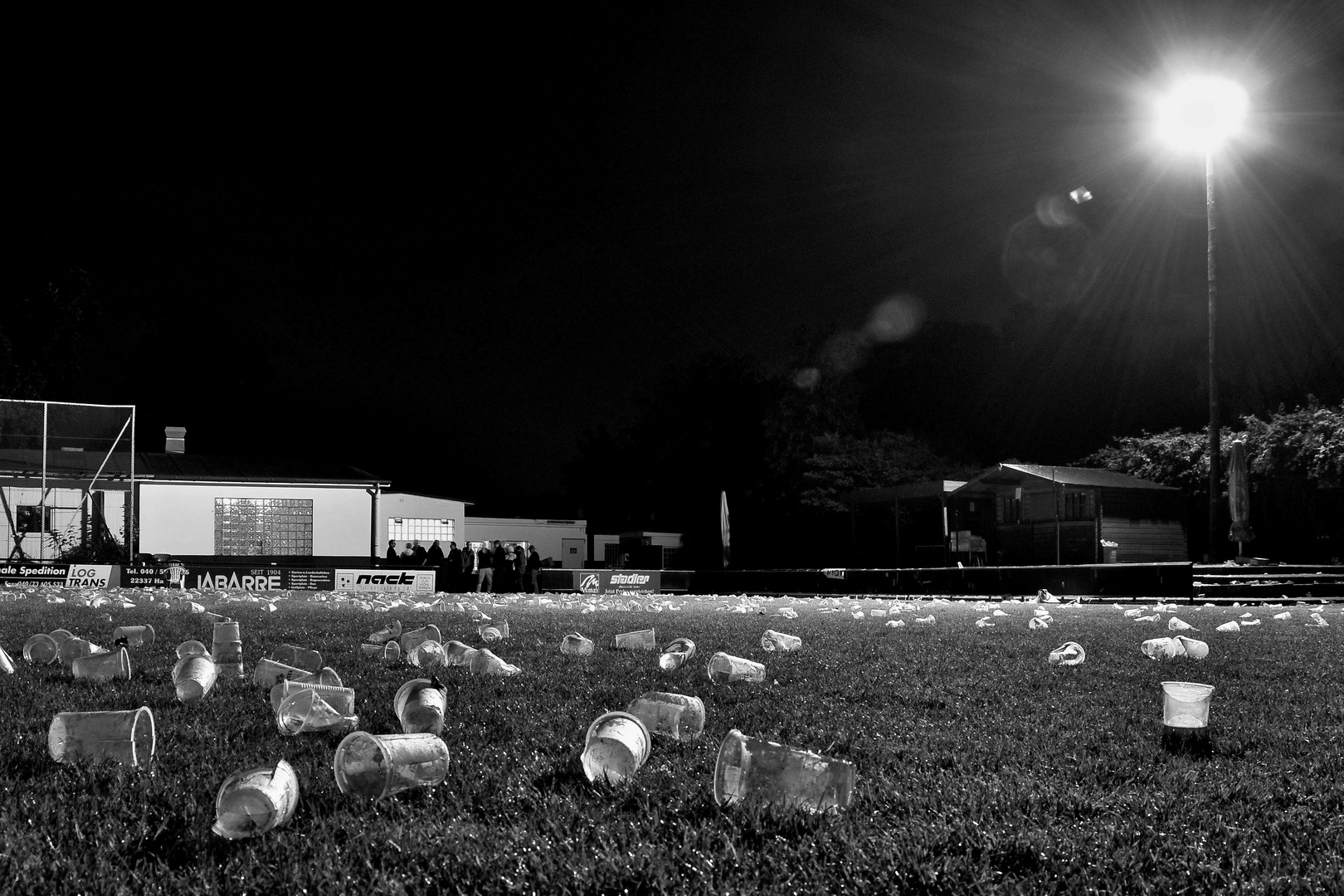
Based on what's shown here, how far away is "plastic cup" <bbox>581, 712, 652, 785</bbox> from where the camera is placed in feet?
9.56

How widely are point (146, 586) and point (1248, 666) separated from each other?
71.1 ft

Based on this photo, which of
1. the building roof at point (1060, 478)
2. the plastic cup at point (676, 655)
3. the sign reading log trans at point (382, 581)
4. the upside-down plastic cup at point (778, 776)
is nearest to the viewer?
the upside-down plastic cup at point (778, 776)

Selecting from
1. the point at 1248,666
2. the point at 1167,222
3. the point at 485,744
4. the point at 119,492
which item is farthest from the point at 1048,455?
the point at 485,744

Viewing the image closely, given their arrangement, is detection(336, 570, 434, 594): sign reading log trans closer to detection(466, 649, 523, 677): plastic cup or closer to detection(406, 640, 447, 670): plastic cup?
detection(406, 640, 447, 670): plastic cup

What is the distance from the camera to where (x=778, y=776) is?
264cm

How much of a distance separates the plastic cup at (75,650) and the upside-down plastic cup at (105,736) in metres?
2.07

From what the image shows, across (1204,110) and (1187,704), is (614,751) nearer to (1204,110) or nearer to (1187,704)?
(1187,704)

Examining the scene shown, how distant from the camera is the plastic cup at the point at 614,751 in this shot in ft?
9.56

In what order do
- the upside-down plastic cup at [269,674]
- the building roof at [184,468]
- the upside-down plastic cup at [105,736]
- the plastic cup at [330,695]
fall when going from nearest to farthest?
the upside-down plastic cup at [105,736] < the plastic cup at [330,695] < the upside-down plastic cup at [269,674] < the building roof at [184,468]

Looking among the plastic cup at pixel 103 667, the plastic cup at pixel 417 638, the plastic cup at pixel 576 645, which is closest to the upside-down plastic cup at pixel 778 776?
the plastic cup at pixel 103 667

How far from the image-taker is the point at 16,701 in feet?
13.5

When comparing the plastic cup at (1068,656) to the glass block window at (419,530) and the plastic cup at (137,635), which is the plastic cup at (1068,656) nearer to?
the plastic cup at (137,635)

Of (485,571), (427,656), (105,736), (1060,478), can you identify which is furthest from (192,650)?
(1060,478)

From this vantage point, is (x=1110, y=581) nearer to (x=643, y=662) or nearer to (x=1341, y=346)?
(x=643, y=662)
